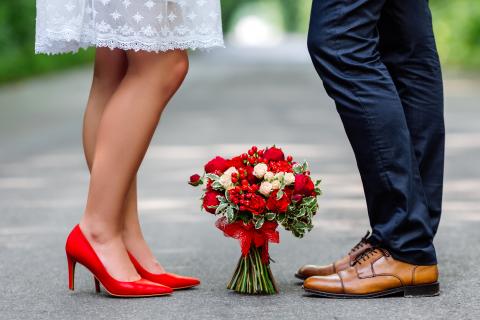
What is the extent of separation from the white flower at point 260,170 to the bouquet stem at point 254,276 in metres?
0.23

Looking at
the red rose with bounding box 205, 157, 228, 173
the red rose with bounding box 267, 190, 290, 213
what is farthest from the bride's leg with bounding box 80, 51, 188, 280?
the red rose with bounding box 267, 190, 290, 213

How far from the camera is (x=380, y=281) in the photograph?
3113mm

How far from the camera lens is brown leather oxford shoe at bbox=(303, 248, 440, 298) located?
10.2ft

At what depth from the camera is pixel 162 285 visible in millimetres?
3209

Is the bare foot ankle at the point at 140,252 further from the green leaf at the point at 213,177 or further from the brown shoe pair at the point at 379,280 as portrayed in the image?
the brown shoe pair at the point at 379,280

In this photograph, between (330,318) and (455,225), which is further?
(455,225)

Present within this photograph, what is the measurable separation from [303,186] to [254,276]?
12.9 inches

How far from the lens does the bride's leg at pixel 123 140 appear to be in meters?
3.15

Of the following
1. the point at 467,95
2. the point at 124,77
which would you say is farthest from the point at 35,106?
the point at 124,77

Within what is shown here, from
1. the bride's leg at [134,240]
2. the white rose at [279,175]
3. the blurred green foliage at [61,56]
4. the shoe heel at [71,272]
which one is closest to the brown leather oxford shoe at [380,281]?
the white rose at [279,175]

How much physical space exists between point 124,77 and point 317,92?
12.1 metres

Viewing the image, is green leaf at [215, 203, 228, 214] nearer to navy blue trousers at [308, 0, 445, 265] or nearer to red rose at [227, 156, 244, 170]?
red rose at [227, 156, 244, 170]

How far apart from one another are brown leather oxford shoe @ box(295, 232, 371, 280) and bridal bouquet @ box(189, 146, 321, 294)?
18 cm

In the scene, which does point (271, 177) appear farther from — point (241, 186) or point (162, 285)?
point (162, 285)
